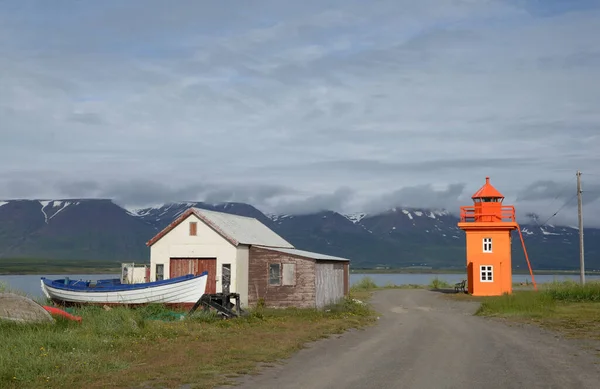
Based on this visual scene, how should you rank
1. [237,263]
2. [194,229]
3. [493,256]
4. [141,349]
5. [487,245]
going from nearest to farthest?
[141,349] → [237,263] → [194,229] → [493,256] → [487,245]

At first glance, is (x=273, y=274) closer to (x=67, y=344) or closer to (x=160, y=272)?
(x=160, y=272)

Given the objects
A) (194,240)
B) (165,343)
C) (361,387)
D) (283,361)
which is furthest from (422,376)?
(194,240)

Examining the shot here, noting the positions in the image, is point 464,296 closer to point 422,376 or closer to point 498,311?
point 498,311

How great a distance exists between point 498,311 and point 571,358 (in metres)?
16.9

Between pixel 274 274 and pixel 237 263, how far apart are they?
2.08 metres

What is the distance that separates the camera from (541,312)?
114ft

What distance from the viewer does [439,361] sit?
19078 millimetres

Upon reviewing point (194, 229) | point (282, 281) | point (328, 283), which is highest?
point (194, 229)

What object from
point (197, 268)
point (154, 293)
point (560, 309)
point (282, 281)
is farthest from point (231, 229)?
point (560, 309)

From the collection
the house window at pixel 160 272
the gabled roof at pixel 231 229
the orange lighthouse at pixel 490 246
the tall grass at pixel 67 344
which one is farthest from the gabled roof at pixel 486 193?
the tall grass at pixel 67 344

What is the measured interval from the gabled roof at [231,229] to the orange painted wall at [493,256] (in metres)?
16.3

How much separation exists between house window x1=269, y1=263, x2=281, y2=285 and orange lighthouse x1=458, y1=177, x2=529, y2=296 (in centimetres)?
2013

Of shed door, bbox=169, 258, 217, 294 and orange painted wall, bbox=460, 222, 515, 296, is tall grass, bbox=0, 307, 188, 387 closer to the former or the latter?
shed door, bbox=169, 258, 217, 294

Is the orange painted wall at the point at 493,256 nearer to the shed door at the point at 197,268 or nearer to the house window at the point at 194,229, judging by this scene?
the shed door at the point at 197,268
